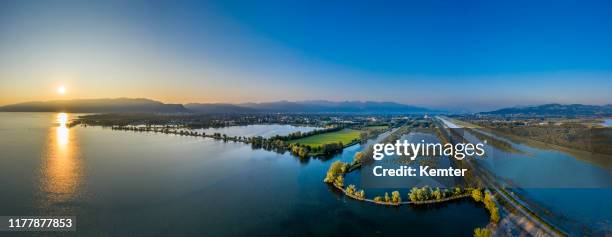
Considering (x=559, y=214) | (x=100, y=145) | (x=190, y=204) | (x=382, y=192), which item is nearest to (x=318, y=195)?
(x=382, y=192)

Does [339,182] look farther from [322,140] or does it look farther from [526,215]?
[322,140]

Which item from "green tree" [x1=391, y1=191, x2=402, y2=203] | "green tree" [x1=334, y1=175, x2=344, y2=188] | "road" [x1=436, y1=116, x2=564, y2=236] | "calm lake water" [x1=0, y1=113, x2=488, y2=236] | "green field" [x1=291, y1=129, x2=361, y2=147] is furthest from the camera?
"green field" [x1=291, y1=129, x2=361, y2=147]

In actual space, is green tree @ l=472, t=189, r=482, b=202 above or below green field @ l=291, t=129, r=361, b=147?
below

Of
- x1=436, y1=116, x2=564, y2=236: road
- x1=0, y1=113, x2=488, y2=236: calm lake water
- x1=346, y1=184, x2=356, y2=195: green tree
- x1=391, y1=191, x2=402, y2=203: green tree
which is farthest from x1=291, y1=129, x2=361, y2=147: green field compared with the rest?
x1=436, y1=116, x2=564, y2=236: road

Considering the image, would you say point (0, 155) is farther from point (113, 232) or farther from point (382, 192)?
point (382, 192)

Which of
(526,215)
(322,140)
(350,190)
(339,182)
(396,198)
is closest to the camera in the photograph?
(526,215)

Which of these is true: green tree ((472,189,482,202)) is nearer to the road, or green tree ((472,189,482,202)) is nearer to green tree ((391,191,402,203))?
the road

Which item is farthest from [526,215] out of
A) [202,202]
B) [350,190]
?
[202,202]

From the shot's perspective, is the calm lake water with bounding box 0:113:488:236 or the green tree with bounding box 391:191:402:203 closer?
the calm lake water with bounding box 0:113:488:236

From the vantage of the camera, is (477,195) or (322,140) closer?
(477,195)
